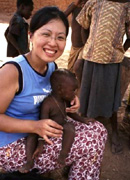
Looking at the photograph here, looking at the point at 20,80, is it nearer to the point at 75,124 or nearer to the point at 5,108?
the point at 5,108

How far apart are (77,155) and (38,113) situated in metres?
0.43

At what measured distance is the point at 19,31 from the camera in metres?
3.69

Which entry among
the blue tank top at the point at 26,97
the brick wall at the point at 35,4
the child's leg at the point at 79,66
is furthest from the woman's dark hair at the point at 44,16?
the brick wall at the point at 35,4

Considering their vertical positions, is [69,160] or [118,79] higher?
[118,79]

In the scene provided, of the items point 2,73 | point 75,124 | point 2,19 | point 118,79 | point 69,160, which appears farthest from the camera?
point 2,19

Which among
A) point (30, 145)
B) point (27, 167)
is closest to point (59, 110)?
point (30, 145)

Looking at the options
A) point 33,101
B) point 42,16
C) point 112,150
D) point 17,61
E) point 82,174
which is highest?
point 42,16

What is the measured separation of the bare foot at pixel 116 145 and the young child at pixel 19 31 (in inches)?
76.2

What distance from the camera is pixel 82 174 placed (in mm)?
1831

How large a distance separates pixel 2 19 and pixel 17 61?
12.0 meters

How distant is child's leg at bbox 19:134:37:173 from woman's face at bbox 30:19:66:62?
21.6 inches

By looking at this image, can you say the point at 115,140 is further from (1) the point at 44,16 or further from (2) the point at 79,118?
(1) the point at 44,16

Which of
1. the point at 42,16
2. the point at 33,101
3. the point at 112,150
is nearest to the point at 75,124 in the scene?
the point at 33,101

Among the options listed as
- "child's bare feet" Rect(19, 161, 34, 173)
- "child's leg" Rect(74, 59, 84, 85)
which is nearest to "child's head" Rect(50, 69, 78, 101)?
"child's bare feet" Rect(19, 161, 34, 173)
